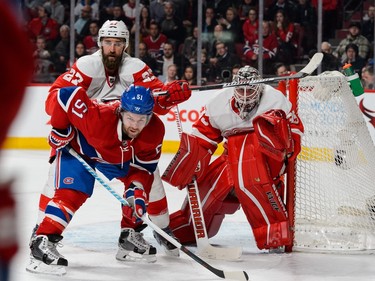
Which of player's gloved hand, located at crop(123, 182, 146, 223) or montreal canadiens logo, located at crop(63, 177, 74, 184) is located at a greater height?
montreal canadiens logo, located at crop(63, 177, 74, 184)

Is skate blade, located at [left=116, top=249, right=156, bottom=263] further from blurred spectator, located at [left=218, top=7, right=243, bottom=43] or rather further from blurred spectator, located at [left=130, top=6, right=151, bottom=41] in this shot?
blurred spectator, located at [left=130, top=6, right=151, bottom=41]

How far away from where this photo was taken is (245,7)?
22.9ft

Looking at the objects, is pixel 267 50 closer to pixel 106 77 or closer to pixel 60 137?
pixel 106 77

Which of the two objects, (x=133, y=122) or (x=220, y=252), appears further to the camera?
(x=220, y=252)

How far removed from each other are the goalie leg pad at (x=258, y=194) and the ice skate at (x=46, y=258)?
784mm

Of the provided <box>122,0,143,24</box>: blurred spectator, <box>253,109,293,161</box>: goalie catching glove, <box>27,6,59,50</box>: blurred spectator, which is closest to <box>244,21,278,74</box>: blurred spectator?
<box>122,0,143,24</box>: blurred spectator

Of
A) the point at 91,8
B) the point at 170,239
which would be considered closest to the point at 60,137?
the point at 170,239

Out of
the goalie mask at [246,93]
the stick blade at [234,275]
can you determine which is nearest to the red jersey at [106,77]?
the goalie mask at [246,93]

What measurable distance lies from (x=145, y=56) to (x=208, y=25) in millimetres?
613

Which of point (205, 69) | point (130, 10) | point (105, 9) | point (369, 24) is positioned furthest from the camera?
point (105, 9)

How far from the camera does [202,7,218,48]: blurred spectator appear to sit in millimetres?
7023

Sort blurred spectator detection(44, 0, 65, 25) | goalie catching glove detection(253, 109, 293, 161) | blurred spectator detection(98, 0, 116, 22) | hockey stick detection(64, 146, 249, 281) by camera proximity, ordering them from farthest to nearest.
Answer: blurred spectator detection(98, 0, 116, 22) → blurred spectator detection(44, 0, 65, 25) → goalie catching glove detection(253, 109, 293, 161) → hockey stick detection(64, 146, 249, 281)

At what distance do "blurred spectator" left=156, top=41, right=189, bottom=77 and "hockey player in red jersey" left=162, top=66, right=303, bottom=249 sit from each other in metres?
3.80

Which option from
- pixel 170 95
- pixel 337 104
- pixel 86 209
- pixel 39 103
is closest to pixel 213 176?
pixel 170 95
